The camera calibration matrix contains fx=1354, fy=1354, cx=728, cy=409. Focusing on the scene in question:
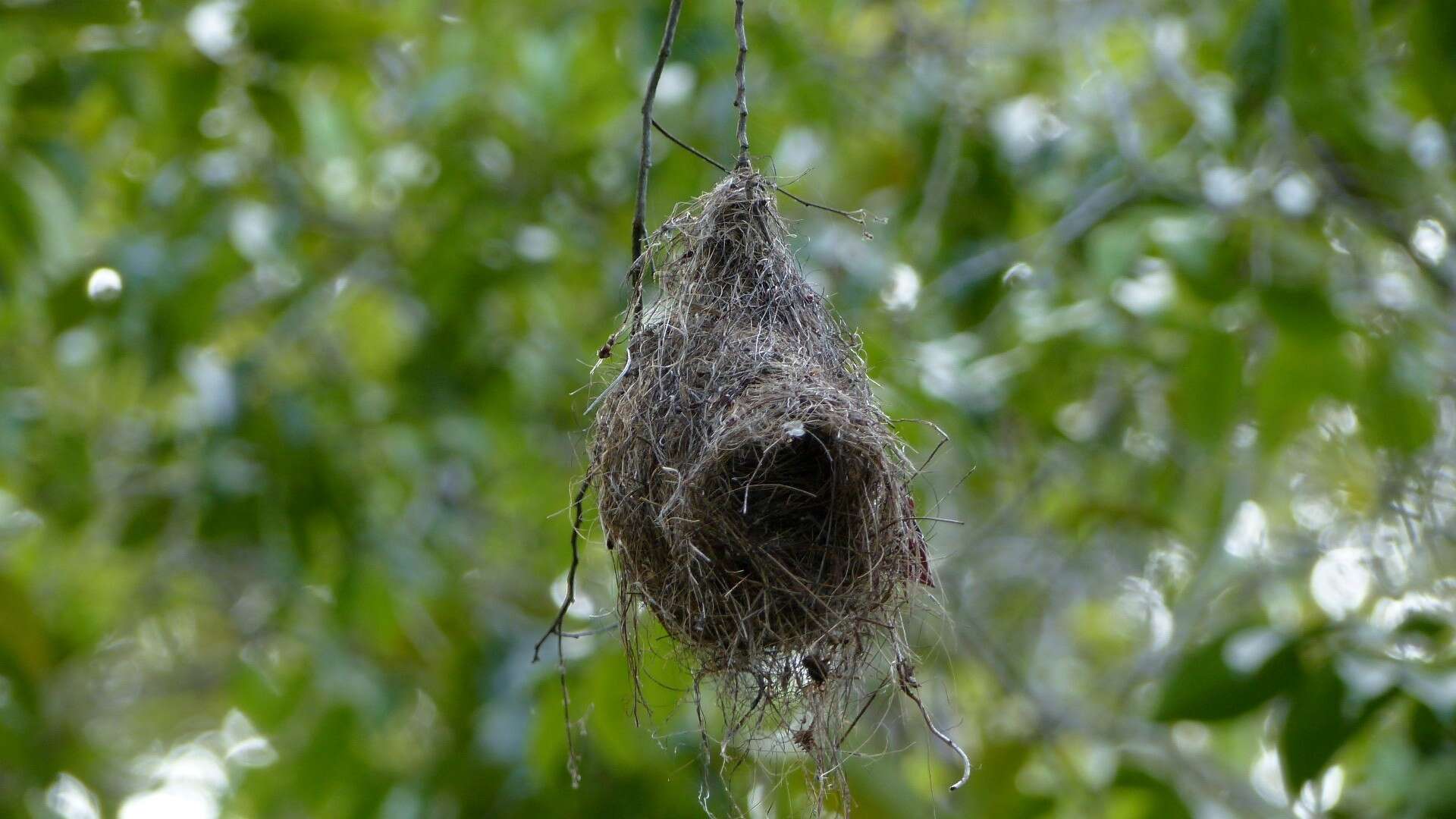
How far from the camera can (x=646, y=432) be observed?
1.92 metres

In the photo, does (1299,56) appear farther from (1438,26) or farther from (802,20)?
(802,20)

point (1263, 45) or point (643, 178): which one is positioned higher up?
point (643, 178)

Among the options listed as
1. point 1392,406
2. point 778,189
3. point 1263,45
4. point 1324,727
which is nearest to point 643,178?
point 778,189

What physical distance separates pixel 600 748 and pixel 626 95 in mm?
1781

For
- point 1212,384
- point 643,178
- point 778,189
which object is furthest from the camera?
point 1212,384

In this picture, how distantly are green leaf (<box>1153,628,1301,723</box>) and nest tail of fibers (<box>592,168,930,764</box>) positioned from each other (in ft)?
2.57

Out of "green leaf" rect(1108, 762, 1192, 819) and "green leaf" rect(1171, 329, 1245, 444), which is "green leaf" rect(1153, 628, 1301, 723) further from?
"green leaf" rect(1171, 329, 1245, 444)

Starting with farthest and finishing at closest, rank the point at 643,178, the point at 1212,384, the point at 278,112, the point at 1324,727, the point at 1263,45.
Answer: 1. the point at 278,112
2. the point at 1212,384
3. the point at 1263,45
4. the point at 1324,727
5. the point at 643,178

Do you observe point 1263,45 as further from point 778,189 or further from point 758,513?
point 758,513

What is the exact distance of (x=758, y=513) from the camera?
183 cm

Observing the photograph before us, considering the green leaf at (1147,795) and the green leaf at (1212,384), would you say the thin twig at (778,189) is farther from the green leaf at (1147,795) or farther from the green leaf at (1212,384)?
the green leaf at (1147,795)

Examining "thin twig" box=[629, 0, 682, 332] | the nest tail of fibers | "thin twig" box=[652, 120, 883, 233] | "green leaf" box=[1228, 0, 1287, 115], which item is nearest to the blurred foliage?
"green leaf" box=[1228, 0, 1287, 115]

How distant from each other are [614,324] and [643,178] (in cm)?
166

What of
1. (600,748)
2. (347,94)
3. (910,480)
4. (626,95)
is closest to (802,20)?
(626,95)
